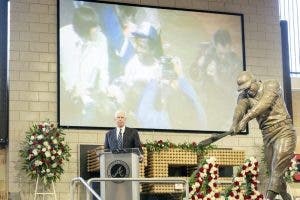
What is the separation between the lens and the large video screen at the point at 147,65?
12.9m

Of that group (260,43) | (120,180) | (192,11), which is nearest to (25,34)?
(192,11)

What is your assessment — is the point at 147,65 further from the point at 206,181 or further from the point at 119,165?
the point at 206,181

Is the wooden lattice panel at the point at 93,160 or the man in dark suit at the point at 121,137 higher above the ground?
the man in dark suit at the point at 121,137

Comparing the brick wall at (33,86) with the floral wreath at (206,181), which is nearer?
the floral wreath at (206,181)

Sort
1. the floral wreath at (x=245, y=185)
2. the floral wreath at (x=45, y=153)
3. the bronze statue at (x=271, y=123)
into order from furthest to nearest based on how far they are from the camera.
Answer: the floral wreath at (x=45, y=153), the bronze statue at (x=271, y=123), the floral wreath at (x=245, y=185)

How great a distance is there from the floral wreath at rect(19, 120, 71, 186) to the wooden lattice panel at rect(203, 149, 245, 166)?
266cm

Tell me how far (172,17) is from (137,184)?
6406 millimetres

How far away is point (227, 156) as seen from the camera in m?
12.8

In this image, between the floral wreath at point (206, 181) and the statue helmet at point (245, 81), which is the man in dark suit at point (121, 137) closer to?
the statue helmet at point (245, 81)

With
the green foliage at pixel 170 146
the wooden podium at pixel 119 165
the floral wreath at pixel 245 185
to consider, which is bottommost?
the floral wreath at pixel 245 185

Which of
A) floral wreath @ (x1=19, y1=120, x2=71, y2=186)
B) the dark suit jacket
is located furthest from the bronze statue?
floral wreath @ (x1=19, y1=120, x2=71, y2=186)

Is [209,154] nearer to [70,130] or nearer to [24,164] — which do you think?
[70,130]

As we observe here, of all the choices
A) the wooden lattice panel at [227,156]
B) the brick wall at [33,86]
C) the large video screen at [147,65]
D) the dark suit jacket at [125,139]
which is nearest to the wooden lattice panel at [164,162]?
the wooden lattice panel at [227,156]

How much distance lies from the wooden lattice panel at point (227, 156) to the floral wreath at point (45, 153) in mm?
2660
